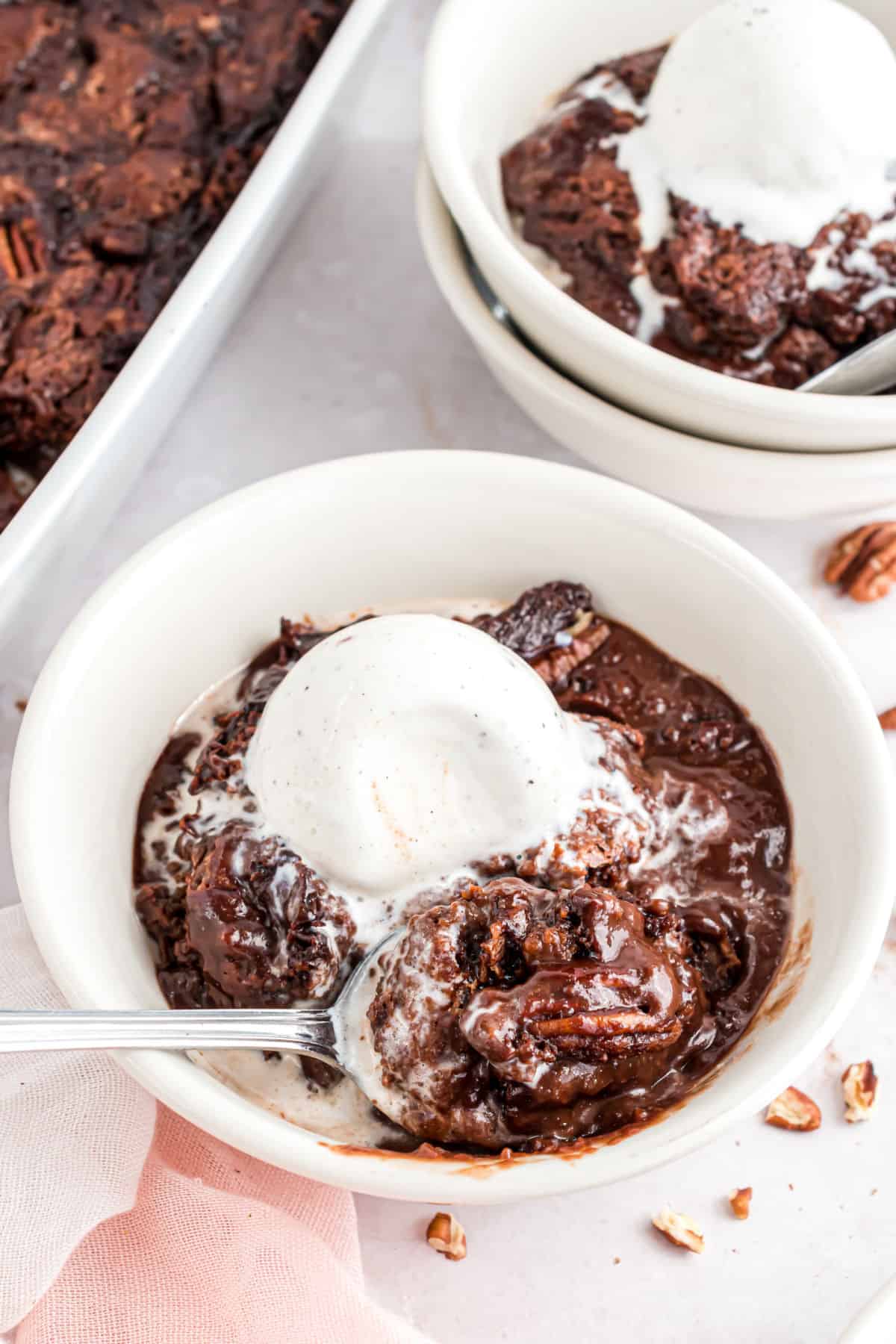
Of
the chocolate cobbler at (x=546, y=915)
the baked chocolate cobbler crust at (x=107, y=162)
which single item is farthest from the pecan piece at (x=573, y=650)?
the baked chocolate cobbler crust at (x=107, y=162)

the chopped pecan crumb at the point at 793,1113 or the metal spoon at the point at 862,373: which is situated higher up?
the metal spoon at the point at 862,373

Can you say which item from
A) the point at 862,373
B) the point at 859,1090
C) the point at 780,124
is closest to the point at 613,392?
the point at 862,373

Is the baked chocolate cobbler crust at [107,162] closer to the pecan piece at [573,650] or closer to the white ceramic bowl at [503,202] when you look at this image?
the white ceramic bowl at [503,202]

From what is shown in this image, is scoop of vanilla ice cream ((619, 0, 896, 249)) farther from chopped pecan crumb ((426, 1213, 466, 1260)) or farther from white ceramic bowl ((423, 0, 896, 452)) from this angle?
chopped pecan crumb ((426, 1213, 466, 1260))

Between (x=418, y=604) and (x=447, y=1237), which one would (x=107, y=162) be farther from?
(x=447, y=1237)

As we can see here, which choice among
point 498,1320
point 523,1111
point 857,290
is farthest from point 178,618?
point 857,290

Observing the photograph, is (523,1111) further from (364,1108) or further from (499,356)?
(499,356)

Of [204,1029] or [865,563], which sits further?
[865,563]
